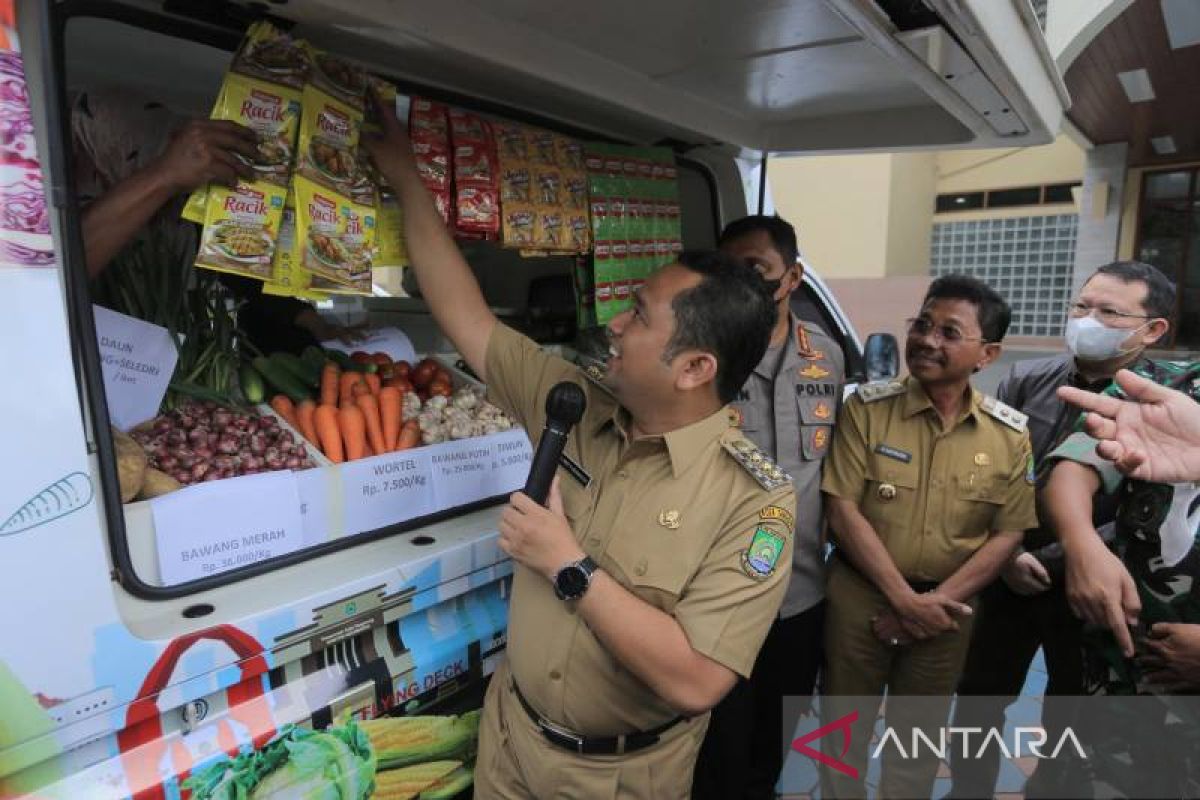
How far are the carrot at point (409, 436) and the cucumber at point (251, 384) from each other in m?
0.38

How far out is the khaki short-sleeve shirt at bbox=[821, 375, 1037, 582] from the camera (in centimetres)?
230

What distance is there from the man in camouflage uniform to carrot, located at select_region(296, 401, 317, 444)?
1.87 meters

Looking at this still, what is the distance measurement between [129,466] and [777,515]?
4.10 ft

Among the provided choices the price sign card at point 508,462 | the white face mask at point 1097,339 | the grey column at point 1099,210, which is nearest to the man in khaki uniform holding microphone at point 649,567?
the price sign card at point 508,462

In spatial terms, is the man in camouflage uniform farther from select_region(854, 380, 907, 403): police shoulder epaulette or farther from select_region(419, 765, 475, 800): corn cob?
select_region(419, 765, 475, 800): corn cob

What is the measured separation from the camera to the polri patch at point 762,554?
1428 mm

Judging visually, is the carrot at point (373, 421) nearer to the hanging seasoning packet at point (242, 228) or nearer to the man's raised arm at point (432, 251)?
the man's raised arm at point (432, 251)

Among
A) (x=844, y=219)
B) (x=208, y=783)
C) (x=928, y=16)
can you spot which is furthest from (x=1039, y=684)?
(x=844, y=219)

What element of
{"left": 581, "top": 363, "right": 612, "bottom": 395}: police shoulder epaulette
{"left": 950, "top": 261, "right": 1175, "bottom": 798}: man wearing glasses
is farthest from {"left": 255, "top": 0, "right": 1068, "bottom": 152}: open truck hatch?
{"left": 581, "top": 363, "right": 612, "bottom": 395}: police shoulder epaulette

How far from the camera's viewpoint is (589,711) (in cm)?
149

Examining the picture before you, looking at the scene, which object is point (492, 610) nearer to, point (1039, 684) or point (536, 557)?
point (536, 557)

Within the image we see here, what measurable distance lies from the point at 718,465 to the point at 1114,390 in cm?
125

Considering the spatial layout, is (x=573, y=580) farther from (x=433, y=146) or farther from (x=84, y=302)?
(x=433, y=146)

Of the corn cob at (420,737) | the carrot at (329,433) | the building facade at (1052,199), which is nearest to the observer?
the corn cob at (420,737)
